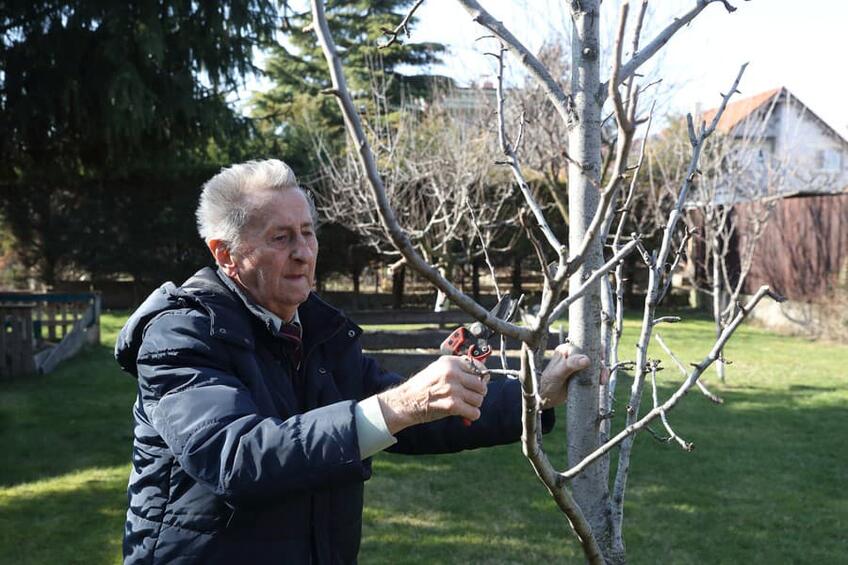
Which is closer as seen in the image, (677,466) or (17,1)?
(677,466)

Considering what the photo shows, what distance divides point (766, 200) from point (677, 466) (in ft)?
25.7

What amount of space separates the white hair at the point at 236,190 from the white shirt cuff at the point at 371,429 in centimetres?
62

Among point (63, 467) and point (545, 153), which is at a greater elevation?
point (545, 153)

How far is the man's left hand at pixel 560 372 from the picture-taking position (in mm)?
1916

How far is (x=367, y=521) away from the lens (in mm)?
5078

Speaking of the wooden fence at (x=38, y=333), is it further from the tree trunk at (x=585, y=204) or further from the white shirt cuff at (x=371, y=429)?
the white shirt cuff at (x=371, y=429)

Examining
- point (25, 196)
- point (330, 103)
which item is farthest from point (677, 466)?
point (330, 103)

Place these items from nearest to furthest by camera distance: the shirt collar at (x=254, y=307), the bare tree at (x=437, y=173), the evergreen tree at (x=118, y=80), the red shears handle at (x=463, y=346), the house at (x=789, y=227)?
1. the red shears handle at (x=463, y=346)
2. the shirt collar at (x=254, y=307)
3. the evergreen tree at (x=118, y=80)
4. the bare tree at (x=437, y=173)
5. the house at (x=789, y=227)

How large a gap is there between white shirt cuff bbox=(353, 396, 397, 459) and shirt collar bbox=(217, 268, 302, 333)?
452mm

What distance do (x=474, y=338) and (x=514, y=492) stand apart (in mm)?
4064

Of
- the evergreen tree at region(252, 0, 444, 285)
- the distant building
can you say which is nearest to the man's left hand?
the distant building

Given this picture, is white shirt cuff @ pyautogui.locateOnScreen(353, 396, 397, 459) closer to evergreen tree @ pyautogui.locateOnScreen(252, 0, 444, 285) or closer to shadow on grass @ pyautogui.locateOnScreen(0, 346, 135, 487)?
shadow on grass @ pyautogui.locateOnScreen(0, 346, 135, 487)

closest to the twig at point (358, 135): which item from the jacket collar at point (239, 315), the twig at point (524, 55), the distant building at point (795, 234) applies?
the jacket collar at point (239, 315)

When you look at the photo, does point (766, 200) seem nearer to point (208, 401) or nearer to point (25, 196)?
point (208, 401)
